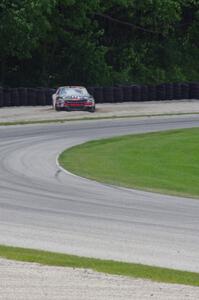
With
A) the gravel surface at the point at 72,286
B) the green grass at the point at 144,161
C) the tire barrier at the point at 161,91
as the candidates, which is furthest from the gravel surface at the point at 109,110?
the gravel surface at the point at 72,286

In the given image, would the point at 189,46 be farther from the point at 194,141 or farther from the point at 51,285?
the point at 51,285

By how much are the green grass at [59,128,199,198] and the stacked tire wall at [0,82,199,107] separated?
13.9 m

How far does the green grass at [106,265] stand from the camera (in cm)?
1095

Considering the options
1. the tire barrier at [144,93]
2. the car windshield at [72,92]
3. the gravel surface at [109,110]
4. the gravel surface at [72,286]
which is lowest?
the gravel surface at [109,110]

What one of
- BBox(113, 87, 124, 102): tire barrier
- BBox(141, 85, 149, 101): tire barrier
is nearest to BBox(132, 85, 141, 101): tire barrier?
BBox(141, 85, 149, 101): tire barrier

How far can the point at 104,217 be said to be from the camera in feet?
53.1

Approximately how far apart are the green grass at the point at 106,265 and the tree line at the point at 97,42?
41.3 m

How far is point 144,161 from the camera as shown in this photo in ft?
90.4

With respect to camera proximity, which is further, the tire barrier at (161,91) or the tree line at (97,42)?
the tire barrier at (161,91)

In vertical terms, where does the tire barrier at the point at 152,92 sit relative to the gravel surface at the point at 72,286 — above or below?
below

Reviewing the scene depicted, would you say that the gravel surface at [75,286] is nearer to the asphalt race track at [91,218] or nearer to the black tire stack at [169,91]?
the asphalt race track at [91,218]

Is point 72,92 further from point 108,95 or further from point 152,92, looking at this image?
point 152,92

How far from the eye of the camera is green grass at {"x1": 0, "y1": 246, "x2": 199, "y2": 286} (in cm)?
1095

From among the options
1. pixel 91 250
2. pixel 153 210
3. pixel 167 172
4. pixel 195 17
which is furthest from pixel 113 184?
pixel 195 17
